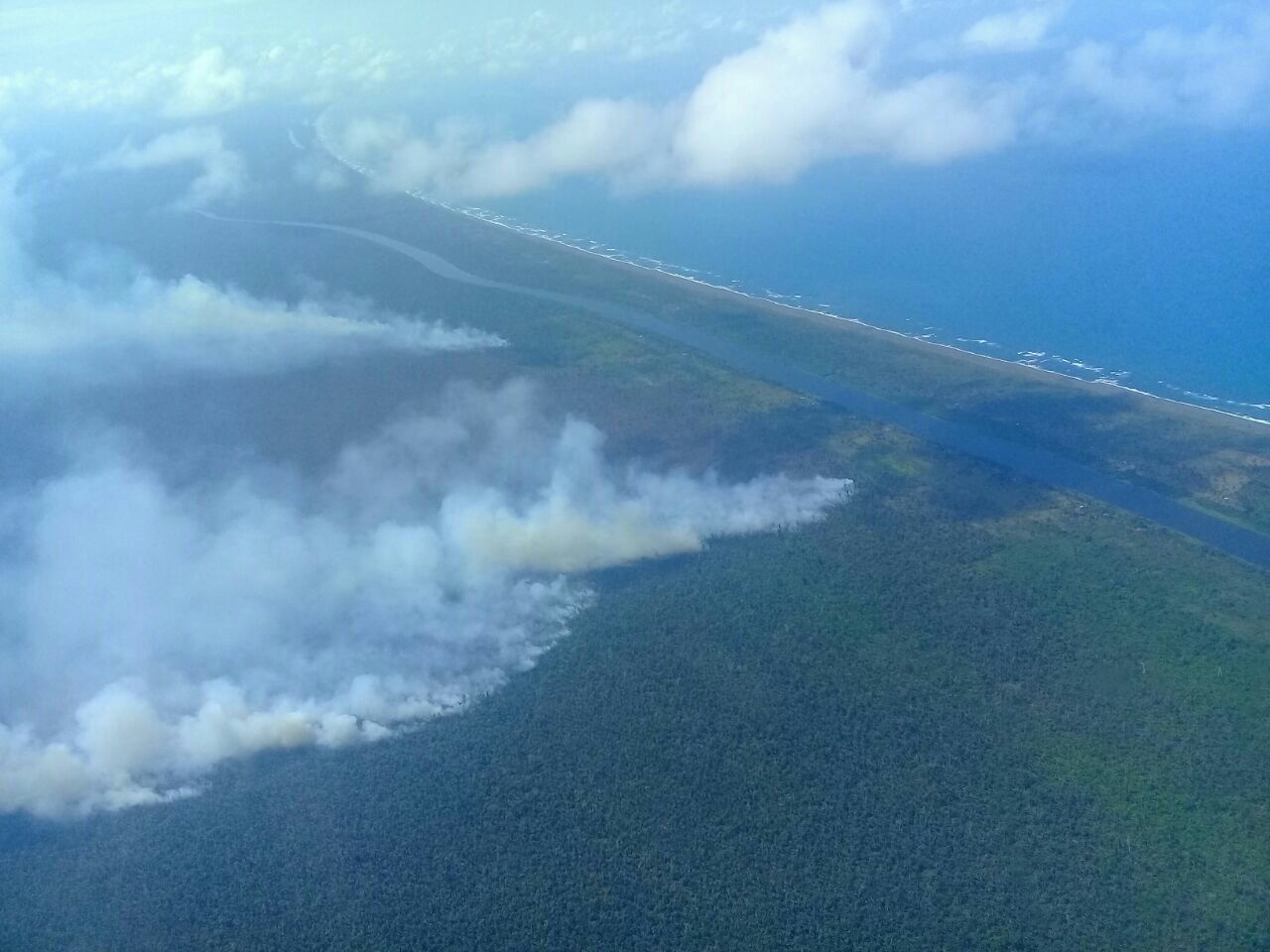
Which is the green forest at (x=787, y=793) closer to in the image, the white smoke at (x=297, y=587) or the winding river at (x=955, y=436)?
the white smoke at (x=297, y=587)

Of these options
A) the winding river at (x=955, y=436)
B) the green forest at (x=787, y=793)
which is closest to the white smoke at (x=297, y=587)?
the green forest at (x=787, y=793)

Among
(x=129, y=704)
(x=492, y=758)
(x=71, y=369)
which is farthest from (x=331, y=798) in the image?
(x=71, y=369)

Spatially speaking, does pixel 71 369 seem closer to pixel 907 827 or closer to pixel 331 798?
pixel 331 798

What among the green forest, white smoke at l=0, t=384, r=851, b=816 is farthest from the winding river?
white smoke at l=0, t=384, r=851, b=816

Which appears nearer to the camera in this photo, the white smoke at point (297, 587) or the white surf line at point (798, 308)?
the white smoke at point (297, 587)

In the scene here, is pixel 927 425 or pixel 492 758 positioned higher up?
pixel 927 425

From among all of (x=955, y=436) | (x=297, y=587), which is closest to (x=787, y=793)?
(x=297, y=587)

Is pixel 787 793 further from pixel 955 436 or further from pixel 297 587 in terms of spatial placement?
pixel 955 436

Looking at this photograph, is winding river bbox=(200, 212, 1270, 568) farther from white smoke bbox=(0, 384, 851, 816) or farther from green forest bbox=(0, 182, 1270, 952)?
white smoke bbox=(0, 384, 851, 816)
